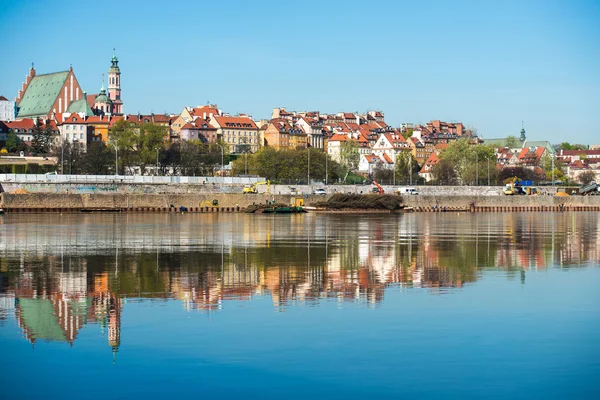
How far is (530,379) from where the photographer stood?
14.8 m

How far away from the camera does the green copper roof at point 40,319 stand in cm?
1794

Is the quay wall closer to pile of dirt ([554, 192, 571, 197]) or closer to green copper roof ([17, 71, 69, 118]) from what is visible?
pile of dirt ([554, 192, 571, 197])

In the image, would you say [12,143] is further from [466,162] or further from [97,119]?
[466,162]

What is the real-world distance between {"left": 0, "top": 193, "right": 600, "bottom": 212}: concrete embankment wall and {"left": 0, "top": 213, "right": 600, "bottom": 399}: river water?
51.2 meters

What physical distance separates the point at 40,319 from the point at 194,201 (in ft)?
239

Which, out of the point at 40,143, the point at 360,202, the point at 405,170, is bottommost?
the point at 360,202

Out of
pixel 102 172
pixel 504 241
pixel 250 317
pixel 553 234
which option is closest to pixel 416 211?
pixel 102 172

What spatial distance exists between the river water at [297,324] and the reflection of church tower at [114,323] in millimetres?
94

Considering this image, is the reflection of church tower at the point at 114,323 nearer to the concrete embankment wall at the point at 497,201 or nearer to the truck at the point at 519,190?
the concrete embankment wall at the point at 497,201


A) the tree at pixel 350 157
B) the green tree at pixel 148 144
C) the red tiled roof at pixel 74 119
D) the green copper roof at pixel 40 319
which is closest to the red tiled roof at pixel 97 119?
the red tiled roof at pixel 74 119

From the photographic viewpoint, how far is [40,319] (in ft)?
64.0

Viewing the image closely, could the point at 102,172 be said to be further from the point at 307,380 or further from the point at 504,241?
the point at 307,380

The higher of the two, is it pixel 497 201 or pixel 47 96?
pixel 47 96

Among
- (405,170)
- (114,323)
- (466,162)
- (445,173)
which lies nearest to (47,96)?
(405,170)
